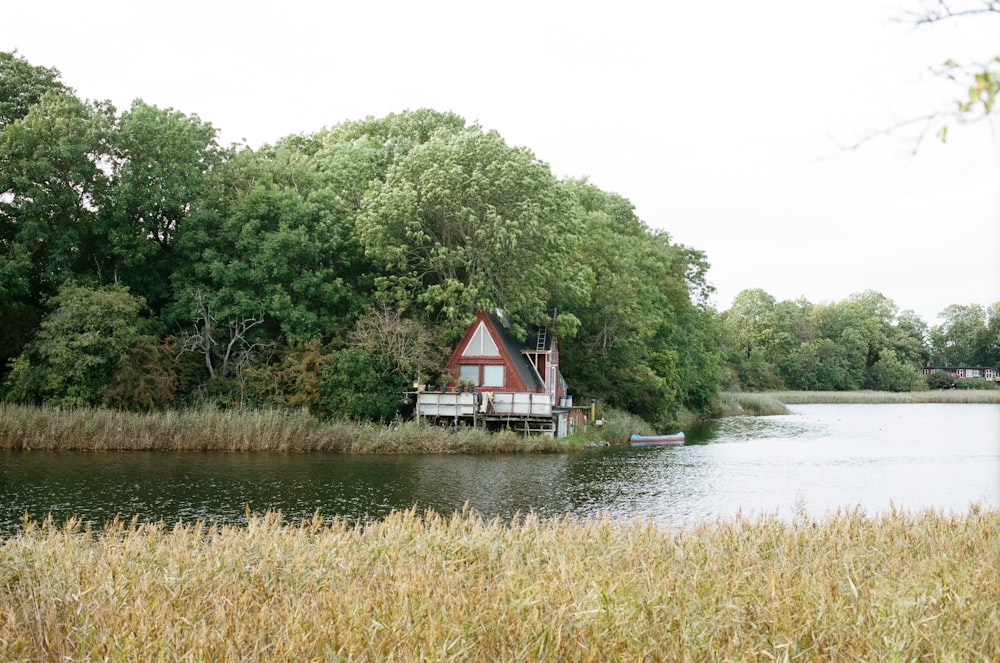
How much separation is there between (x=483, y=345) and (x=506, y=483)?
41.6 ft

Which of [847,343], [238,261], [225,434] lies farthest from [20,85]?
[847,343]

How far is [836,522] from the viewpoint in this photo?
10180mm

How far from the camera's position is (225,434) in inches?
1222

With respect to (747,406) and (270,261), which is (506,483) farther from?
(747,406)

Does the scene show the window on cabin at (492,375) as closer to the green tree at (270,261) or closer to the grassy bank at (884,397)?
the green tree at (270,261)

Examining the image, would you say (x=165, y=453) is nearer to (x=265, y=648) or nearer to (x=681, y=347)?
(x=265, y=648)

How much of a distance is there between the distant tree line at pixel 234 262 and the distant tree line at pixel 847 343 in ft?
190

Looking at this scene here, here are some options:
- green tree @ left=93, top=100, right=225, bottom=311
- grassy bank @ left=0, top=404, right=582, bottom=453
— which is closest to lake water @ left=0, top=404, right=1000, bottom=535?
grassy bank @ left=0, top=404, right=582, bottom=453

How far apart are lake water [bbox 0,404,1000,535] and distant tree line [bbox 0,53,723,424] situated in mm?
4707

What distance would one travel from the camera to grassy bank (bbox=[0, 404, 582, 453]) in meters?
29.6

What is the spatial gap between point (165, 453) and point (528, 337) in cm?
1712

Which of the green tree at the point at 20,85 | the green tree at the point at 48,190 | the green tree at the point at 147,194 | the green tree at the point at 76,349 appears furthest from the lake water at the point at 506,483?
the green tree at the point at 20,85

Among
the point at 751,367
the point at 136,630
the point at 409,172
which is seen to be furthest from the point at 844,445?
the point at 751,367

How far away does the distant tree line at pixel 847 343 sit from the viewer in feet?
339
